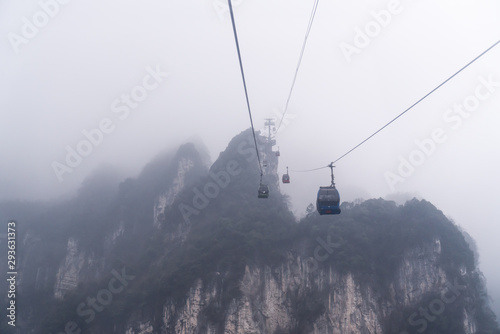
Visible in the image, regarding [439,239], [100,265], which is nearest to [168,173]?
[100,265]

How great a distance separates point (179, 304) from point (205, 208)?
684 inches

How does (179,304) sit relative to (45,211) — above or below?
below

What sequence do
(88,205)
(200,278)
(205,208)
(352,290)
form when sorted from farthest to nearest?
1. (88,205)
2. (205,208)
3. (200,278)
4. (352,290)

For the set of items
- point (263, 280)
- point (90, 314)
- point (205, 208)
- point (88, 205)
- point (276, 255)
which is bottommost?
point (90, 314)

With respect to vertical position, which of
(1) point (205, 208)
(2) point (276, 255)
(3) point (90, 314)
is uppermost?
(1) point (205, 208)

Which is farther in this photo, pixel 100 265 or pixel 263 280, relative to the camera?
pixel 100 265

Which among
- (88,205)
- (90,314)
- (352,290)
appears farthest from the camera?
(88,205)

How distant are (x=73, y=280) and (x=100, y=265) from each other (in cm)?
682

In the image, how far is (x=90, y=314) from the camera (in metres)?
48.7

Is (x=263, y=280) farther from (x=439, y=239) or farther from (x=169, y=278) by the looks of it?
(x=439, y=239)

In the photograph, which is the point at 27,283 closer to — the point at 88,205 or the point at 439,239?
the point at 88,205

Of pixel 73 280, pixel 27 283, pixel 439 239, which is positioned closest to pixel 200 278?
pixel 439 239

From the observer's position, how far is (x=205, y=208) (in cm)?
5562

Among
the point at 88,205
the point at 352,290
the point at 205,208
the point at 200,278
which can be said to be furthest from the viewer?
the point at 88,205
